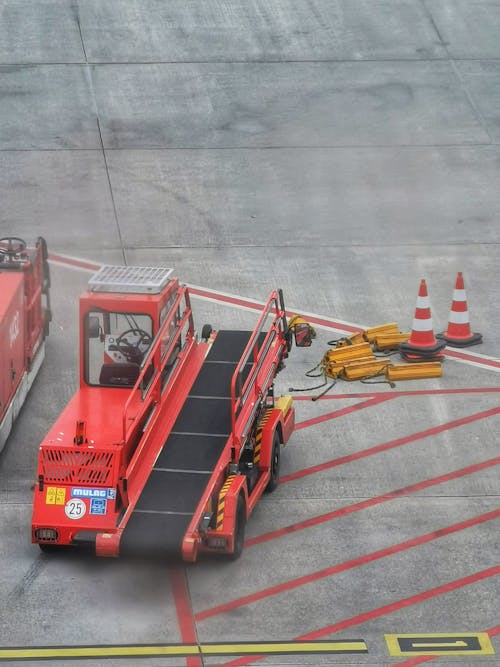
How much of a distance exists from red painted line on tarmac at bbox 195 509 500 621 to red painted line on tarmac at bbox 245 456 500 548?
2.75 feet

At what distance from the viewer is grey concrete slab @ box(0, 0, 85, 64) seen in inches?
1055

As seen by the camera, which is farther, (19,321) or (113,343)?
(19,321)

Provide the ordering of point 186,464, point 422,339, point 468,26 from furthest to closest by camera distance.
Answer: point 468,26 < point 422,339 < point 186,464

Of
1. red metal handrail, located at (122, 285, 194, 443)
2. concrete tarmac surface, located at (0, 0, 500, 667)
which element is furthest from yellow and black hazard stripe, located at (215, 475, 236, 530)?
red metal handrail, located at (122, 285, 194, 443)

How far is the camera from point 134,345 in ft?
48.0

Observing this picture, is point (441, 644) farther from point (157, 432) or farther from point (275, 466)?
point (157, 432)

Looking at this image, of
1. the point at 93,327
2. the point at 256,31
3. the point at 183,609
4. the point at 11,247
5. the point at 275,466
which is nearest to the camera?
the point at 183,609

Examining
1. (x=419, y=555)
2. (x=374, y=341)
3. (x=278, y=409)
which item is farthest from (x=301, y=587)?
(x=374, y=341)

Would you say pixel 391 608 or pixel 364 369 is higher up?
pixel 391 608

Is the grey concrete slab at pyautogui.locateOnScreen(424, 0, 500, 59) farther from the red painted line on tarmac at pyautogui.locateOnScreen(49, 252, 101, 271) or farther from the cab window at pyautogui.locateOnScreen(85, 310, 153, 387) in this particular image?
the cab window at pyautogui.locateOnScreen(85, 310, 153, 387)

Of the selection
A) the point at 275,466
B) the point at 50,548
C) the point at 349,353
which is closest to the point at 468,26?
the point at 349,353

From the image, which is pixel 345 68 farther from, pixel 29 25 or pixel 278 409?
pixel 278 409

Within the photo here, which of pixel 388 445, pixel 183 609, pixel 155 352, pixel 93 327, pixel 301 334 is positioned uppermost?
pixel 155 352

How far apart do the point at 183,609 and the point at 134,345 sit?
3246 mm
